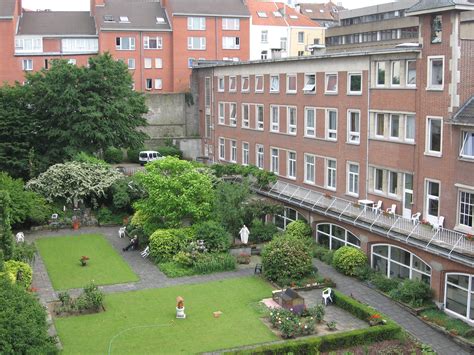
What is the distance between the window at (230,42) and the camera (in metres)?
76.2

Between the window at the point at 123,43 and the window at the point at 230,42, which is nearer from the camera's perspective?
the window at the point at 123,43

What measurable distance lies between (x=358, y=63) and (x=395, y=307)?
13948mm

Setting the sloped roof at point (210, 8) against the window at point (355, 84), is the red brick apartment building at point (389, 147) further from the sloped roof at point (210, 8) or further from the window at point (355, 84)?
the sloped roof at point (210, 8)

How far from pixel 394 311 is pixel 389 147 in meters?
9.17

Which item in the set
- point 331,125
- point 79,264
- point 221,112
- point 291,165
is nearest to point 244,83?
point 221,112

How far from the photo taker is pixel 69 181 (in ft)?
149

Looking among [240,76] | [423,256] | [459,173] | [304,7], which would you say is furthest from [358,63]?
[304,7]

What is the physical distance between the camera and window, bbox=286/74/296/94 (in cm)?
4294

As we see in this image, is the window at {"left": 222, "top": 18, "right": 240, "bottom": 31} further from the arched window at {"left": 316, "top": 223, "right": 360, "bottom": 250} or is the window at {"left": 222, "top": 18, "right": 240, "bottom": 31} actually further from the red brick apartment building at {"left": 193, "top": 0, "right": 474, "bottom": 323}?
the arched window at {"left": 316, "top": 223, "right": 360, "bottom": 250}

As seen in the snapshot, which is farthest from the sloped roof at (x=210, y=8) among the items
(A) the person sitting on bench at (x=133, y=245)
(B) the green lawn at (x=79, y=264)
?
(A) the person sitting on bench at (x=133, y=245)

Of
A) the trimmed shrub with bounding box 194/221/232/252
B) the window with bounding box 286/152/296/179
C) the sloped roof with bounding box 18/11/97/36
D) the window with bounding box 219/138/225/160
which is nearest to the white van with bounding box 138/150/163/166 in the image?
the window with bounding box 219/138/225/160

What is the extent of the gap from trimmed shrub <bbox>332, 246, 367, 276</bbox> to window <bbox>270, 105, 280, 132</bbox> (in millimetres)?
14261

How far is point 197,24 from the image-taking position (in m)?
74.8

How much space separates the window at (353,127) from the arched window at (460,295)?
1110cm
